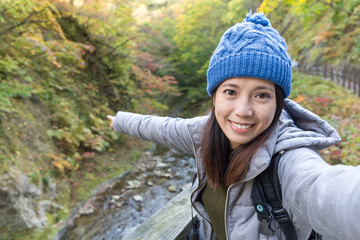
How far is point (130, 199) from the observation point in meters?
5.88

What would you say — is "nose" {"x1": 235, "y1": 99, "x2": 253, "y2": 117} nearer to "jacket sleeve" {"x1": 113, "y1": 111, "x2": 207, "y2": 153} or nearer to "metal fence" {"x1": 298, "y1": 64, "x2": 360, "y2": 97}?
"jacket sleeve" {"x1": 113, "y1": 111, "x2": 207, "y2": 153}

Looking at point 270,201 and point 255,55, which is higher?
point 255,55

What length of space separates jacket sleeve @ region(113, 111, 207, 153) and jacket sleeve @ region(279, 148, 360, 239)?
2.08ft

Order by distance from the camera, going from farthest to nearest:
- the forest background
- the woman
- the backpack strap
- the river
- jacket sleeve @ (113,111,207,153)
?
1. the river
2. the forest background
3. jacket sleeve @ (113,111,207,153)
4. the backpack strap
5. the woman

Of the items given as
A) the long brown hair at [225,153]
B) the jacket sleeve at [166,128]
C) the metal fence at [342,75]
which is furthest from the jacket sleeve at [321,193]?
the metal fence at [342,75]

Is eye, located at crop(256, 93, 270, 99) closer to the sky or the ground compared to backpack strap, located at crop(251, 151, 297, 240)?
closer to the sky

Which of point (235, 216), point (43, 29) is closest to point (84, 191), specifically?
point (43, 29)

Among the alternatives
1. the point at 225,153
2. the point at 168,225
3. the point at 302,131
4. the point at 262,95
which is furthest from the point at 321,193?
the point at 168,225

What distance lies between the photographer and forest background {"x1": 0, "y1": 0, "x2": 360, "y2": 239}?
4250 millimetres

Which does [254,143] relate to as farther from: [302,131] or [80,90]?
[80,90]

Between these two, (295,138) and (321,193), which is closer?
(321,193)

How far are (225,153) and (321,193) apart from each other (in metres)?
0.67

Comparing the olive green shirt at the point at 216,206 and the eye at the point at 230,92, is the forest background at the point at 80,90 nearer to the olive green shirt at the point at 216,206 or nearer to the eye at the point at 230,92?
the eye at the point at 230,92

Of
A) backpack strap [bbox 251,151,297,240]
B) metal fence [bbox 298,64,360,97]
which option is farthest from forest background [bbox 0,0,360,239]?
backpack strap [bbox 251,151,297,240]
